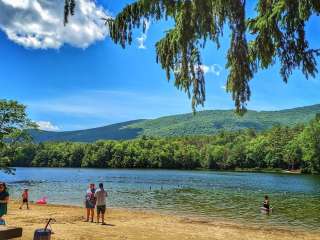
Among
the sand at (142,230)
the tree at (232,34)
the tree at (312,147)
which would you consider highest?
the tree at (312,147)

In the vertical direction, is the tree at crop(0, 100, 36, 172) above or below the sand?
above

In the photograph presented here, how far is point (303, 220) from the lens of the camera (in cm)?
3378

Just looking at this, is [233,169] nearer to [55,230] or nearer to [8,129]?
[8,129]

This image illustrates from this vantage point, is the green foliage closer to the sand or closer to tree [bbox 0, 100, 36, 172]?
the sand

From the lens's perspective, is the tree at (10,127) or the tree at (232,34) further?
the tree at (10,127)

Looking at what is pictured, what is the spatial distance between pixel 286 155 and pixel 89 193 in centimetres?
14384

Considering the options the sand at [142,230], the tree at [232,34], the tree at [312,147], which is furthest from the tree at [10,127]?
the tree at [312,147]

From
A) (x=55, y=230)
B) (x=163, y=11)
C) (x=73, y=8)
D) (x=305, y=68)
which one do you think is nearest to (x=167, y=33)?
(x=163, y=11)

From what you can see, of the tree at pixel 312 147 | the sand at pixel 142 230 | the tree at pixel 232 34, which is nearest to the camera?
the tree at pixel 232 34

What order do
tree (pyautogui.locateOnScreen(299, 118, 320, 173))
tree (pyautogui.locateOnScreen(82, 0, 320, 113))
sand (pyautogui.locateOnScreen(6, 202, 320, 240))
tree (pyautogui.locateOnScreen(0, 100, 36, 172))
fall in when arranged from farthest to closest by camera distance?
tree (pyautogui.locateOnScreen(299, 118, 320, 173))
tree (pyautogui.locateOnScreen(0, 100, 36, 172))
sand (pyautogui.locateOnScreen(6, 202, 320, 240))
tree (pyautogui.locateOnScreen(82, 0, 320, 113))

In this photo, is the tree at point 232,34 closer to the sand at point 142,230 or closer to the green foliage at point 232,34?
the green foliage at point 232,34

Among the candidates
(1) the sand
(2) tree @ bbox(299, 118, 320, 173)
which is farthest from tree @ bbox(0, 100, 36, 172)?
(2) tree @ bbox(299, 118, 320, 173)

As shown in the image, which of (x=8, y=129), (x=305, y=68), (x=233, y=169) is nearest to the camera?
(x=305, y=68)

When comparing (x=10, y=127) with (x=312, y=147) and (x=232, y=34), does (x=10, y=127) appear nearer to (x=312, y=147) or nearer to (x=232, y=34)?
(x=232, y=34)
